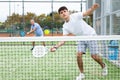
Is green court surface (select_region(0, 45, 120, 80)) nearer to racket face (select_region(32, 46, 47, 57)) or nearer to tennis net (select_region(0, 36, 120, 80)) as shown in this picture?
tennis net (select_region(0, 36, 120, 80))

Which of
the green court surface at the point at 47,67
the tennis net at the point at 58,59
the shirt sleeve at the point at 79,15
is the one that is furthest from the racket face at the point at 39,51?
the shirt sleeve at the point at 79,15

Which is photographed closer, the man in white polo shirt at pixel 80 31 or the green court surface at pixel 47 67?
the man in white polo shirt at pixel 80 31

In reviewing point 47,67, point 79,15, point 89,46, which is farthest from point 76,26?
point 47,67

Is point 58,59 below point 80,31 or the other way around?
below

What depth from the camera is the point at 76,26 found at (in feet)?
19.0

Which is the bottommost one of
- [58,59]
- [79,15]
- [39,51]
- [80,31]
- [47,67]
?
[47,67]

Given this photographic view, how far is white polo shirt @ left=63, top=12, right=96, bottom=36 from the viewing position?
5.66 metres

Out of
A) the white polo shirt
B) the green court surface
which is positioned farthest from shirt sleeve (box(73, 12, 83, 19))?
the green court surface

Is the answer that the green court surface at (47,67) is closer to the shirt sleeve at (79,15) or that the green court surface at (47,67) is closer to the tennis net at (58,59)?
the tennis net at (58,59)

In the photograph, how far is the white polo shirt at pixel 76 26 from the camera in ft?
18.6

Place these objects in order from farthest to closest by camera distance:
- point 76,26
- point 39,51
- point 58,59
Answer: point 76,26, point 58,59, point 39,51

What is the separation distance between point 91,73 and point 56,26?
1653cm

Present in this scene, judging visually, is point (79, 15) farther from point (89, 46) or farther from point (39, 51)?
point (39, 51)

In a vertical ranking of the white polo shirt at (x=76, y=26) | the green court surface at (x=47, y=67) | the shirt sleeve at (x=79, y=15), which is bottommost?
the green court surface at (x=47, y=67)
